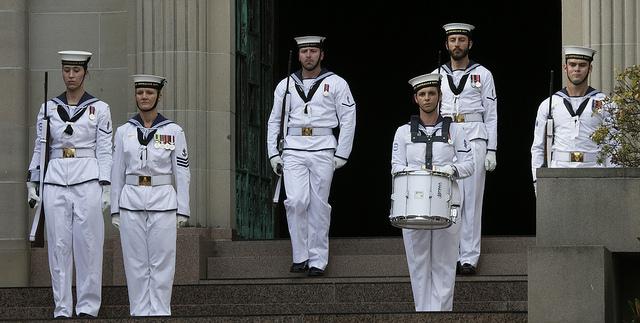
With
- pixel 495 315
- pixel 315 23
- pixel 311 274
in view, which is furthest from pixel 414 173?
pixel 315 23

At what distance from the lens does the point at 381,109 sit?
3528 cm

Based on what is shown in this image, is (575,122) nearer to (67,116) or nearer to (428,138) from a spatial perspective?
(428,138)

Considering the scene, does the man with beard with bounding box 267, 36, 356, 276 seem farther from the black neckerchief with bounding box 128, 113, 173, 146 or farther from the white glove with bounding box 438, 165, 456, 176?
the white glove with bounding box 438, 165, 456, 176

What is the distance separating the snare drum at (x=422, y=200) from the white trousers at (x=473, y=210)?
8.73 ft

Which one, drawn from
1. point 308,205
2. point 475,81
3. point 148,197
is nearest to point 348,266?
point 308,205

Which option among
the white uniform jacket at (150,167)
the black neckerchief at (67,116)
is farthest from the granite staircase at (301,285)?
the black neckerchief at (67,116)

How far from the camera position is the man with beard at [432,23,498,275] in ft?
72.7

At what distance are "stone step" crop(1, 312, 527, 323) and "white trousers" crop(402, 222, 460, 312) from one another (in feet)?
5.65

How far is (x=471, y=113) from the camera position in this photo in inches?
878

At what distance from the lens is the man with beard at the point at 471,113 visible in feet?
72.7

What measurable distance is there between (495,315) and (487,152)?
4.65m

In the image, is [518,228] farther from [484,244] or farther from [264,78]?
[484,244]

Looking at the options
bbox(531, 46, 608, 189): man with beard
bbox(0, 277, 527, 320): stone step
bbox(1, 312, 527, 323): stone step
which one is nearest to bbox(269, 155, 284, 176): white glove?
bbox(0, 277, 527, 320): stone step

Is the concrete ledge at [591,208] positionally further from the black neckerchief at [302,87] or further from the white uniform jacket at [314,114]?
the black neckerchief at [302,87]
